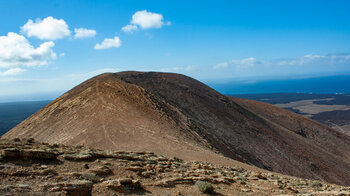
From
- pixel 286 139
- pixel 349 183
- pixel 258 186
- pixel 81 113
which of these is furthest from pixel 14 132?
pixel 349 183

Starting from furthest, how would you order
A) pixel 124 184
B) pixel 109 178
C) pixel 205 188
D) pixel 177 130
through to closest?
pixel 177 130 < pixel 205 188 < pixel 109 178 < pixel 124 184

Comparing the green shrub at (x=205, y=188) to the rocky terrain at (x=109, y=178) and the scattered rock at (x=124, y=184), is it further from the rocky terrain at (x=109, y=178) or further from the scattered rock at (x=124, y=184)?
the scattered rock at (x=124, y=184)

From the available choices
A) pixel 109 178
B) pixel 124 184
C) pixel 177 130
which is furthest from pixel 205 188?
pixel 177 130

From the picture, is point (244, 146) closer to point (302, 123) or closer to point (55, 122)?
point (55, 122)

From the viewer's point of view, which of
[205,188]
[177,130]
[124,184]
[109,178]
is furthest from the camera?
[177,130]

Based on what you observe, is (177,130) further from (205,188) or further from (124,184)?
(124,184)
